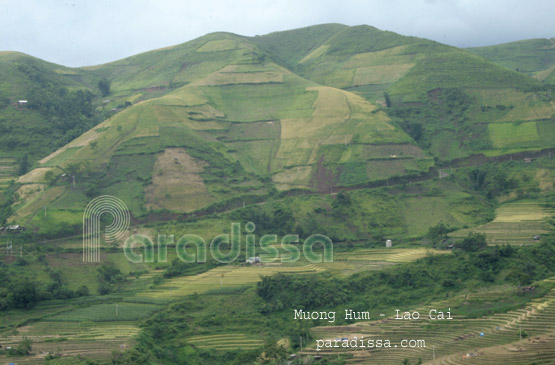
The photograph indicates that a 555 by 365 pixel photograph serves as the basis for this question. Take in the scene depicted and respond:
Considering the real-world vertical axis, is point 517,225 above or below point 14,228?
below

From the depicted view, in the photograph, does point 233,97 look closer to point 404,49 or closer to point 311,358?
point 404,49

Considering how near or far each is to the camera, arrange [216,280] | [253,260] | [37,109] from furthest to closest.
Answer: [37,109] → [253,260] → [216,280]

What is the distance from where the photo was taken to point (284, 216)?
5306 cm

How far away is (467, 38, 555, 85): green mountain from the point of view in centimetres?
10219

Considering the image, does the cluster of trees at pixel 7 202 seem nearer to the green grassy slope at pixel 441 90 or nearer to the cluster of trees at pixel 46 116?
the cluster of trees at pixel 46 116

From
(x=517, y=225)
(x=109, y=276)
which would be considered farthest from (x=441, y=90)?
(x=109, y=276)

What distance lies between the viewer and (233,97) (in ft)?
252

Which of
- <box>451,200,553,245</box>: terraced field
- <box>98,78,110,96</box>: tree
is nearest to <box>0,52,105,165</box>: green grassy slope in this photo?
<box>98,78,110,96</box>: tree

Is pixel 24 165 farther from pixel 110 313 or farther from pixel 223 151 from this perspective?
pixel 110 313

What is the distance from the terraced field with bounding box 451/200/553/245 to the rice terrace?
243 millimetres

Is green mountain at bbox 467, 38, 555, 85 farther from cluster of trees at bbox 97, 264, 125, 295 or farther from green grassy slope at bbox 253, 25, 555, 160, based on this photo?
cluster of trees at bbox 97, 264, 125, 295

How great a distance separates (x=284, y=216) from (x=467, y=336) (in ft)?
72.1

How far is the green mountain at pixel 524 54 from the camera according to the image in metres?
102

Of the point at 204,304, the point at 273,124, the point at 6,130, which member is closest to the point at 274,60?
the point at 273,124
